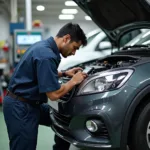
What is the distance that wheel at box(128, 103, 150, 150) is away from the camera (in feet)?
6.95

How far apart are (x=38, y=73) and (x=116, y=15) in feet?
5.85

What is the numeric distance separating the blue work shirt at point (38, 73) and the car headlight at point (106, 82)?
0.28 meters

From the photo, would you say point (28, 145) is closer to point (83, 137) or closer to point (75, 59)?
point (83, 137)

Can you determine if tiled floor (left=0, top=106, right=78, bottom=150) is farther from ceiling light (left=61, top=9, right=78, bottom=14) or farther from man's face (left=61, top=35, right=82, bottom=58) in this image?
ceiling light (left=61, top=9, right=78, bottom=14)

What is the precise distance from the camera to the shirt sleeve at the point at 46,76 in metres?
1.99

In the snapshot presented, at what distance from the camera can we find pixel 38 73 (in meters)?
2.01

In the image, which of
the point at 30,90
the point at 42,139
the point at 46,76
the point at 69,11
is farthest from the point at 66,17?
the point at 46,76

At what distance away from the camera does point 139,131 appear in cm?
212

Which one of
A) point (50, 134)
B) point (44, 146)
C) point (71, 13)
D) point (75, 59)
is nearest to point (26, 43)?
point (75, 59)

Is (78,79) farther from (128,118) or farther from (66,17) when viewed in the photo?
(66,17)

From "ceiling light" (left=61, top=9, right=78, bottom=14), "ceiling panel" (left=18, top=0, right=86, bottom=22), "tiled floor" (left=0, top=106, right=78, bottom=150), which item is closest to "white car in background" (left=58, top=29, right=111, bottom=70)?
"tiled floor" (left=0, top=106, right=78, bottom=150)

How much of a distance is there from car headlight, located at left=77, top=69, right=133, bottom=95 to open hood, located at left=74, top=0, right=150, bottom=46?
833mm

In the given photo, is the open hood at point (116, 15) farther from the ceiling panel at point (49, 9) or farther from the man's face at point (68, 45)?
the ceiling panel at point (49, 9)

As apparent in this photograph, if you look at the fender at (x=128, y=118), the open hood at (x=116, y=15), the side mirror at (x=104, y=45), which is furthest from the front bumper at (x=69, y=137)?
the side mirror at (x=104, y=45)
